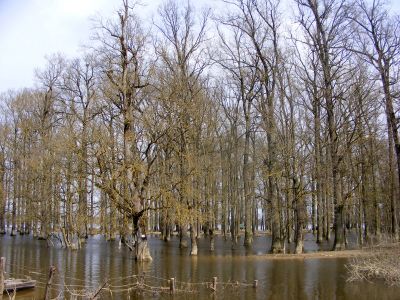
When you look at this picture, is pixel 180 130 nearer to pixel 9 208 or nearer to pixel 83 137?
pixel 83 137

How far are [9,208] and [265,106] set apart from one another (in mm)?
36595

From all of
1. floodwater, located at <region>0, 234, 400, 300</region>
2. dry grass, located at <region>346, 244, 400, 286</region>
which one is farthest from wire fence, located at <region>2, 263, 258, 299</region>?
dry grass, located at <region>346, 244, 400, 286</region>

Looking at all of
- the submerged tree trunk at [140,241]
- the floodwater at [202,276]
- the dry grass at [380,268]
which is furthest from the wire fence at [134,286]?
the submerged tree trunk at [140,241]

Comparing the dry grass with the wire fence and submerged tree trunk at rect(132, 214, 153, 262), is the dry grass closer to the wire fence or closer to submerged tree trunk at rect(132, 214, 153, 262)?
the wire fence

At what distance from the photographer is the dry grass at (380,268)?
17.5 metres

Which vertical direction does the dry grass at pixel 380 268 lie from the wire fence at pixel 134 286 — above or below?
above

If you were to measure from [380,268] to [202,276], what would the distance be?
7.19 m

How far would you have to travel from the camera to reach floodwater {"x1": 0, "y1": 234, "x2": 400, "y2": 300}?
1591 centimetres

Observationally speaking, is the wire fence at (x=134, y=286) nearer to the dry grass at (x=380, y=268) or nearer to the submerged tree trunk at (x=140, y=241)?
the dry grass at (x=380, y=268)

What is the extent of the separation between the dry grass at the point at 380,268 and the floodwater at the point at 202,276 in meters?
0.51

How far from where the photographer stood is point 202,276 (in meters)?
19.9

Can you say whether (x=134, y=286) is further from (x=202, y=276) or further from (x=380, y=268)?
(x=380, y=268)

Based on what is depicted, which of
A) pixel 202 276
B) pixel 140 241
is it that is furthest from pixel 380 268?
pixel 140 241

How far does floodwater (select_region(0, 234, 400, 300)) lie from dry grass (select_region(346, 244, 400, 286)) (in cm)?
51
